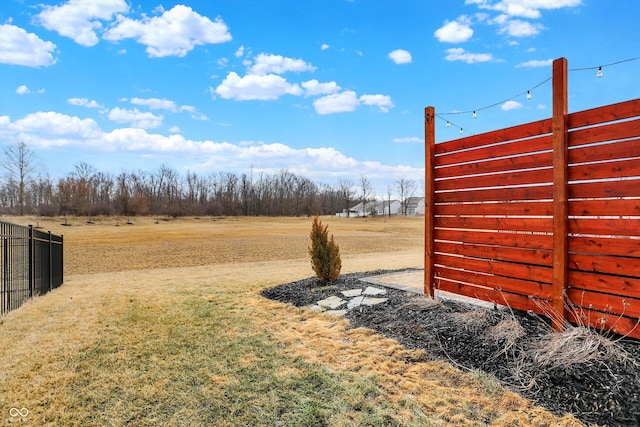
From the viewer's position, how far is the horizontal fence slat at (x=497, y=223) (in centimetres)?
329

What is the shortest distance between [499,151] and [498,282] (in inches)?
54.3

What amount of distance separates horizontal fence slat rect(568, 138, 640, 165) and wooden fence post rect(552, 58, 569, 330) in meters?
0.07

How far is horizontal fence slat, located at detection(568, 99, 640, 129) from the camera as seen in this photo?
267 centimetres

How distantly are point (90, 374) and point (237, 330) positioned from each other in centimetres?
139

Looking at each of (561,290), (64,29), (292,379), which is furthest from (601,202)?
(64,29)

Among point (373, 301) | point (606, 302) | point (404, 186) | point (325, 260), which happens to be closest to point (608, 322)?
point (606, 302)

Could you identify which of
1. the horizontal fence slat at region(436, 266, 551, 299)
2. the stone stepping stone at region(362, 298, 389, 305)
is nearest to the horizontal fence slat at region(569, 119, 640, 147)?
the horizontal fence slat at region(436, 266, 551, 299)

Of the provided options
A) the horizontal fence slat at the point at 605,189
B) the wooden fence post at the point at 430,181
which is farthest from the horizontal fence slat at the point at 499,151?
the horizontal fence slat at the point at 605,189

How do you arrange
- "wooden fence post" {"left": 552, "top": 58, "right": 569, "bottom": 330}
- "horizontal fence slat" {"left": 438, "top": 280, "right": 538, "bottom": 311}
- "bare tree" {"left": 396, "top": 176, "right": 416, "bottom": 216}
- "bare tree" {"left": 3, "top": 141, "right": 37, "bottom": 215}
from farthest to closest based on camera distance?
"bare tree" {"left": 396, "top": 176, "right": 416, "bottom": 216} → "bare tree" {"left": 3, "top": 141, "right": 37, "bottom": 215} → "horizontal fence slat" {"left": 438, "top": 280, "right": 538, "bottom": 311} → "wooden fence post" {"left": 552, "top": 58, "right": 569, "bottom": 330}

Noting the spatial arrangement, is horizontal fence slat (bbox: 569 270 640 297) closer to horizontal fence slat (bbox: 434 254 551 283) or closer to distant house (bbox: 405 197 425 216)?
horizontal fence slat (bbox: 434 254 551 283)

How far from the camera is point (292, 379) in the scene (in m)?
2.71

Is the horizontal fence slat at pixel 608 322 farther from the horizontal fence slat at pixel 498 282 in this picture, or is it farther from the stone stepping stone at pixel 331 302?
the stone stepping stone at pixel 331 302

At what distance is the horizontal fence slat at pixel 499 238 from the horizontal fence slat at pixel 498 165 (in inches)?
26.3

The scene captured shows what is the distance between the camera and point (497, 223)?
3.71 m
